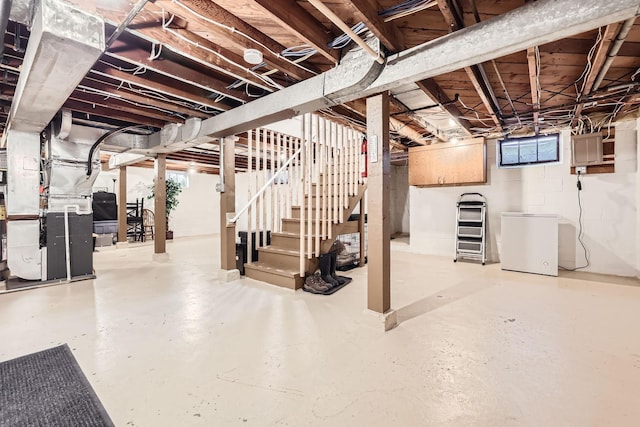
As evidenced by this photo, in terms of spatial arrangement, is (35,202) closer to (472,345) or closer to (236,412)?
(236,412)

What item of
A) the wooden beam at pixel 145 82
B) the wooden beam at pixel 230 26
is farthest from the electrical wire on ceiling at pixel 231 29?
the wooden beam at pixel 145 82

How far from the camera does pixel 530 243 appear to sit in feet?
13.6

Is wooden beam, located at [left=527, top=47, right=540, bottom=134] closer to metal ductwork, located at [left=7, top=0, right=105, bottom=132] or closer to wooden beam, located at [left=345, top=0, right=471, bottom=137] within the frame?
wooden beam, located at [left=345, top=0, right=471, bottom=137]

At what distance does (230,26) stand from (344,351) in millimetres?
2435

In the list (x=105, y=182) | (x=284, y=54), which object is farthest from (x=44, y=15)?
(x=105, y=182)

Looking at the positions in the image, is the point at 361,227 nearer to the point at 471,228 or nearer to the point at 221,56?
the point at 471,228

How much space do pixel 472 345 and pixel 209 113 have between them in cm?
381

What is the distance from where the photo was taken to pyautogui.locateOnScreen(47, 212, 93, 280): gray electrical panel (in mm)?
3670

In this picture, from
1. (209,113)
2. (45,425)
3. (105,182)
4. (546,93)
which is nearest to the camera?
(45,425)

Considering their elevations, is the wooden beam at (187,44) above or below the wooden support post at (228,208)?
above

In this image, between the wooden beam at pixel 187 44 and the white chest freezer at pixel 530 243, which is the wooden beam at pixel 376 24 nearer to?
the wooden beam at pixel 187 44

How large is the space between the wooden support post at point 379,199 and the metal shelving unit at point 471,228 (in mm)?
3337

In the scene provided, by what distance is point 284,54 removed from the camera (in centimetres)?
236

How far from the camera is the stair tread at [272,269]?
135 inches
